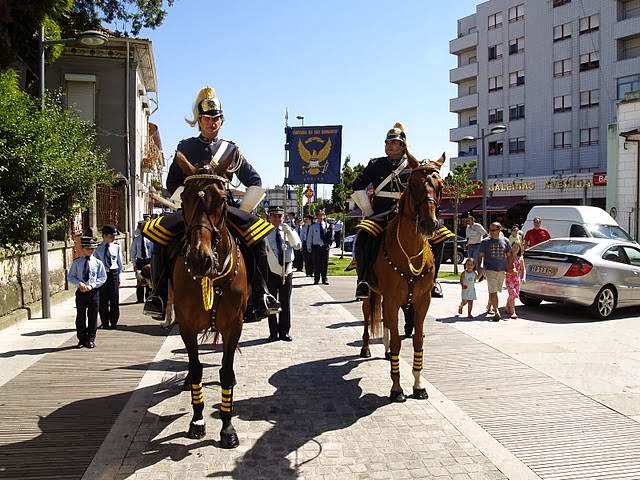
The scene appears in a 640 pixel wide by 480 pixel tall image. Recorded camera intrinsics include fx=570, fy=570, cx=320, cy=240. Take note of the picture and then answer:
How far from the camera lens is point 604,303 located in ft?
38.2

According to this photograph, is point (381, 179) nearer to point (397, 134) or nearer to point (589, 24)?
point (397, 134)

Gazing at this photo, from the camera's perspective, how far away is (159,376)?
7.23m

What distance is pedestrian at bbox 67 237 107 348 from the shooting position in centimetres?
885

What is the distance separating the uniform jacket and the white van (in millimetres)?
13080

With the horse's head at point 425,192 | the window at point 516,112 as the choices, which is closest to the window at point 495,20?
the window at point 516,112

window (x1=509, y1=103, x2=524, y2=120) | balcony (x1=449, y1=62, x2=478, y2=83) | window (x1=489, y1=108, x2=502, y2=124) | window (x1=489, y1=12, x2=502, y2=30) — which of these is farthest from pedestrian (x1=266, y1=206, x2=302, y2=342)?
balcony (x1=449, y1=62, x2=478, y2=83)

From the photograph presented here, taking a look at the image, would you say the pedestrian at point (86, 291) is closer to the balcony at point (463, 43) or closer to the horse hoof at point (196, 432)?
the horse hoof at point (196, 432)

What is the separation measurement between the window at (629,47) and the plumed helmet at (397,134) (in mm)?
40404

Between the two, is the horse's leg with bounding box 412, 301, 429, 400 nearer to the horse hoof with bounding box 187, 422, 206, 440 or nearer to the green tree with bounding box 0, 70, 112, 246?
the horse hoof with bounding box 187, 422, 206, 440

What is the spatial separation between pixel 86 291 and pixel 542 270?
9.04 meters

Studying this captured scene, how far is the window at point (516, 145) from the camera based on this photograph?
4723cm

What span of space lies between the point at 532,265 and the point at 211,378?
812 cm

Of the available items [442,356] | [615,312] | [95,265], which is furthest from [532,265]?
[95,265]

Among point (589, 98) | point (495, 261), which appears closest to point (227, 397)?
point (495, 261)
